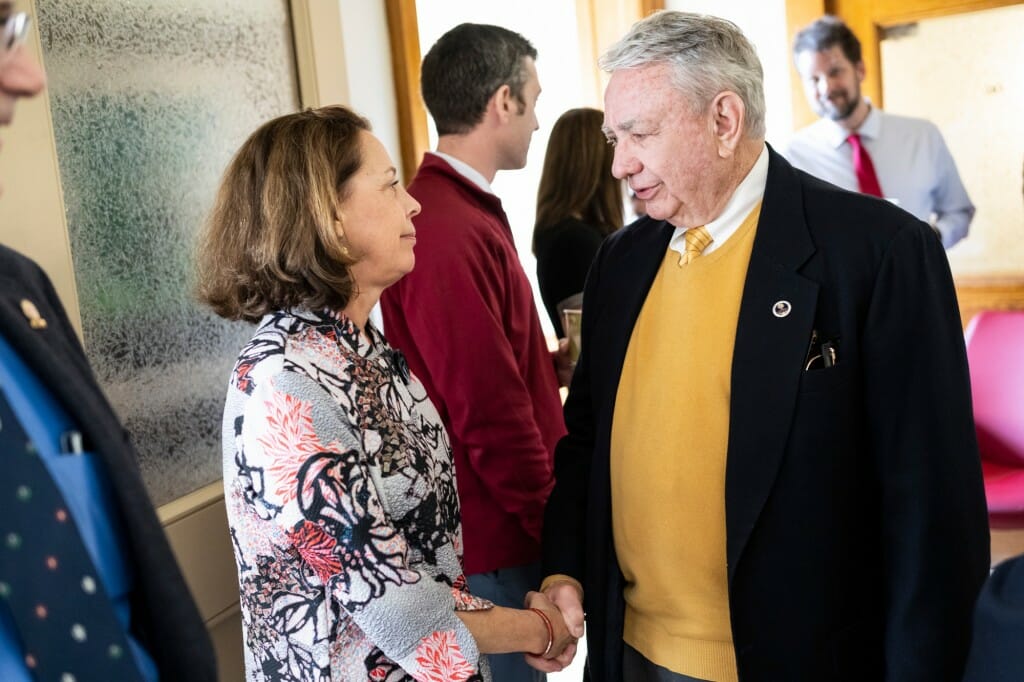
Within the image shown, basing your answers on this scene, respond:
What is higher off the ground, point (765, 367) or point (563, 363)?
point (765, 367)

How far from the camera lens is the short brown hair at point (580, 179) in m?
3.07

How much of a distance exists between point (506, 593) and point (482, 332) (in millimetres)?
544

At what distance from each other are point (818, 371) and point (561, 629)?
0.57m

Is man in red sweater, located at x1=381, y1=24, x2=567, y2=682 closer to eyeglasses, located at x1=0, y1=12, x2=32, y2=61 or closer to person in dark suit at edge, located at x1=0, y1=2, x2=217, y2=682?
person in dark suit at edge, located at x1=0, y1=2, x2=217, y2=682

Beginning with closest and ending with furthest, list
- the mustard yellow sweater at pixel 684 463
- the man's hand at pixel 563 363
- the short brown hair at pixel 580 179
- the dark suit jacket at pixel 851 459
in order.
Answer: the dark suit jacket at pixel 851 459
the mustard yellow sweater at pixel 684 463
the man's hand at pixel 563 363
the short brown hair at pixel 580 179

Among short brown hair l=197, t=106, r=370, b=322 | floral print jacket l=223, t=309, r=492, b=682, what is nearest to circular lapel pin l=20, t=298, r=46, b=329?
floral print jacket l=223, t=309, r=492, b=682

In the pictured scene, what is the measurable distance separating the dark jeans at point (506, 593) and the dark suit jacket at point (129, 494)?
113 cm

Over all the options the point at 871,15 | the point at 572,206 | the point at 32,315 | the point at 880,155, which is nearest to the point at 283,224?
the point at 32,315

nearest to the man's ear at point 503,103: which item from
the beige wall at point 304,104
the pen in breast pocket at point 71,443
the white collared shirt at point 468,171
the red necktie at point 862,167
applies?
the white collared shirt at point 468,171

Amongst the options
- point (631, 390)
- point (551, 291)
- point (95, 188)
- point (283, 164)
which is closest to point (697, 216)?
point (631, 390)

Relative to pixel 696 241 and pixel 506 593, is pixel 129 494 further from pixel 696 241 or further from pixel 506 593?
pixel 506 593

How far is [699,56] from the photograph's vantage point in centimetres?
158

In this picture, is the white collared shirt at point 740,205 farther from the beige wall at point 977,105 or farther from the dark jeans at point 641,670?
the beige wall at point 977,105

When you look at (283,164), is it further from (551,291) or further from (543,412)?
(551,291)
